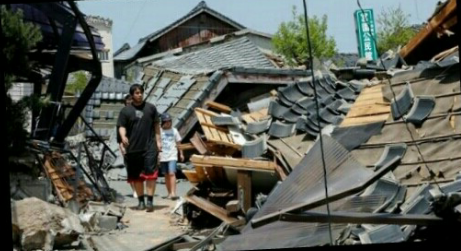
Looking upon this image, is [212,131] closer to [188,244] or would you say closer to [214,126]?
[214,126]

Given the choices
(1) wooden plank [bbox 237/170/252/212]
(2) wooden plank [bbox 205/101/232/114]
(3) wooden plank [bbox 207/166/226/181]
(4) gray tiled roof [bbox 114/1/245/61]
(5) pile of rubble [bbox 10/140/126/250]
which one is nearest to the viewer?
(5) pile of rubble [bbox 10/140/126/250]

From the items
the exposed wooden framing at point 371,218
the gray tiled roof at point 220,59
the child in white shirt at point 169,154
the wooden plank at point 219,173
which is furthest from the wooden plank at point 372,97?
the gray tiled roof at point 220,59

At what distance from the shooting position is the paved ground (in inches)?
234

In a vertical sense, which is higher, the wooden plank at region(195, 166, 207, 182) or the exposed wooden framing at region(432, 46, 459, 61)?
the exposed wooden framing at region(432, 46, 459, 61)

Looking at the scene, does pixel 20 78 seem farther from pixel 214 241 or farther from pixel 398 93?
pixel 398 93

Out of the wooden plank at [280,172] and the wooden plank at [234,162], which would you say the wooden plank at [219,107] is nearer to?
the wooden plank at [234,162]

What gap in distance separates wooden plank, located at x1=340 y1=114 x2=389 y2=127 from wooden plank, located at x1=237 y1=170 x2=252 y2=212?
2.61ft

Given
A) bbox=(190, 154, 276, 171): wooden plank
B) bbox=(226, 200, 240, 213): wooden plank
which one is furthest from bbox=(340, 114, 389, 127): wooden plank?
bbox=(226, 200, 240, 213): wooden plank

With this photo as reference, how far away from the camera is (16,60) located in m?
5.67

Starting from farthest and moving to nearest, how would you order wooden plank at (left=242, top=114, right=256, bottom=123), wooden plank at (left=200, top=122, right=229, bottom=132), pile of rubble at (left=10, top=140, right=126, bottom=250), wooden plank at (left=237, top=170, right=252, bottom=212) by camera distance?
1. wooden plank at (left=242, top=114, right=256, bottom=123)
2. wooden plank at (left=200, top=122, right=229, bottom=132)
3. wooden plank at (left=237, top=170, right=252, bottom=212)
4. pile of rubble at (left=10, top=140, right=126, bottom=250)

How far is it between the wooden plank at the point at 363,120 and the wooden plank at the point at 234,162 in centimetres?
62

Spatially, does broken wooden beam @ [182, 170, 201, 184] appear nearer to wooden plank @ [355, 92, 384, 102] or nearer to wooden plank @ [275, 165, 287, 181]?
wooden plank @ [275, 165, 287, 181]

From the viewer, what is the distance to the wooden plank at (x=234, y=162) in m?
6.46

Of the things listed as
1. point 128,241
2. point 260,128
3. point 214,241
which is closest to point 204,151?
point 260,128
